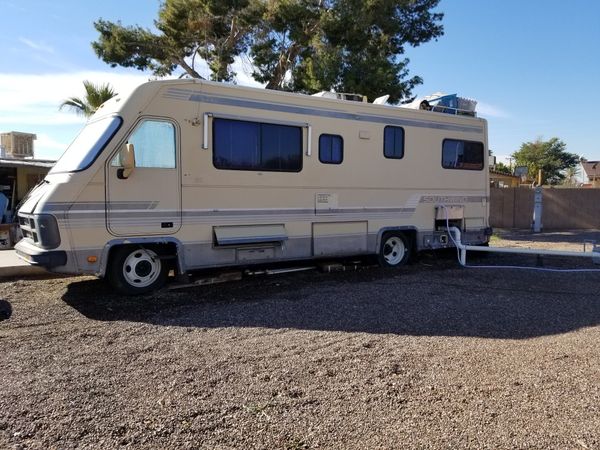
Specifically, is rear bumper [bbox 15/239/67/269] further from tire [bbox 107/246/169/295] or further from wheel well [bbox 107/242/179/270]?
wheel well [bbox 107/242/179/270]

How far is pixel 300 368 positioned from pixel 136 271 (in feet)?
11.2

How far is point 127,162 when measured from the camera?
6.38 metres

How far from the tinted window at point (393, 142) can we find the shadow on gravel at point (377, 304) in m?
2.09

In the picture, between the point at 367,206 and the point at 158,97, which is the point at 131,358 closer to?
the point at 158,97

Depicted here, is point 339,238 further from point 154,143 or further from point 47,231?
point 47,231

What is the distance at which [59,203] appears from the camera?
6.11 m

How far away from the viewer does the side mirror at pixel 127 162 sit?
→ 20.9ft

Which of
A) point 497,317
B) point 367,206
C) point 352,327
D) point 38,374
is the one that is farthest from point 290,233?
point 38,374

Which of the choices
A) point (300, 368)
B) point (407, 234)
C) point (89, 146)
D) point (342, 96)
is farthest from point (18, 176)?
point (300, 368)

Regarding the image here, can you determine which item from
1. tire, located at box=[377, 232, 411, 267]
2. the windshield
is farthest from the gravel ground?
tire, located at box=[377, 232, 411, 267]

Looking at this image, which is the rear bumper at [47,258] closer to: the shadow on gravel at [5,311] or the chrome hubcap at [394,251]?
the shadow on gravel at [5,311]

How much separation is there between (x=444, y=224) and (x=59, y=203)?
6640 mm

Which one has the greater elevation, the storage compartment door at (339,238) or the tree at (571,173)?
the tree at (571,173)

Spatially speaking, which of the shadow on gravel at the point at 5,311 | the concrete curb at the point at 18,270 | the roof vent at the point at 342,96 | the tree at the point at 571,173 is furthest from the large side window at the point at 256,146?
the tree at the point at 571,173
